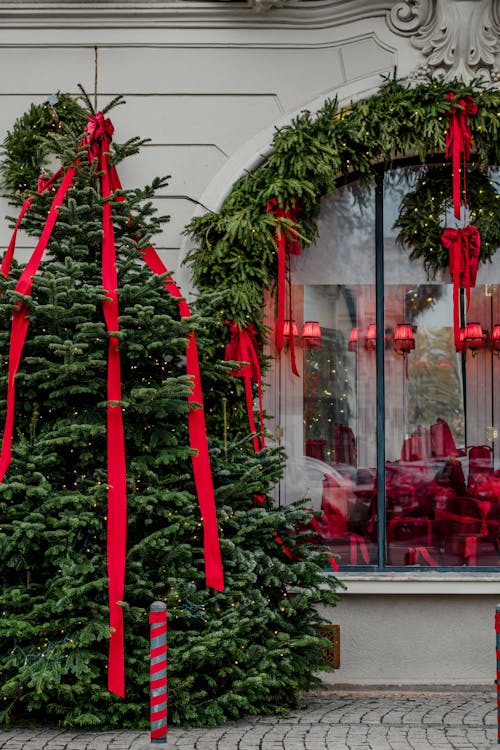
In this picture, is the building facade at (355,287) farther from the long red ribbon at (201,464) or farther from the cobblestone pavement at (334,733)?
the long red ribbon at (201,464)

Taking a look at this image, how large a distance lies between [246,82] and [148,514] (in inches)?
156

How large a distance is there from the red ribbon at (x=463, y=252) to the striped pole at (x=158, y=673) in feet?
14.6

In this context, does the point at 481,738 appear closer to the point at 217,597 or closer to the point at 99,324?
the point at 217,597

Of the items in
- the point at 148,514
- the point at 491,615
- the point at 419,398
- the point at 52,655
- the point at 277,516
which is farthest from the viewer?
the point at 419,398

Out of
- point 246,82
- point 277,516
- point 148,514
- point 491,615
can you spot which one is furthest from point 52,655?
point 246,82

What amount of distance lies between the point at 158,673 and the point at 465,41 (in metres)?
5.79

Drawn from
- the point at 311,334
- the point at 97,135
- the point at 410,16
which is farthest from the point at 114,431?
the point at 410,16

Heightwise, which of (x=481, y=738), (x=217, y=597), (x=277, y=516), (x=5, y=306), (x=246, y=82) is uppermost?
(x=246, y=82)

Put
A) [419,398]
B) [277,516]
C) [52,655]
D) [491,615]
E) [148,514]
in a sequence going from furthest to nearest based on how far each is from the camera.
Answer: [419,398]
[491,615]
[277,516]
[148,514]
[52,655]

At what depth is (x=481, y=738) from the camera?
629 centimetres

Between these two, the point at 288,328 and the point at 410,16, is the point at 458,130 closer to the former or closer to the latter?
the point at 410,16

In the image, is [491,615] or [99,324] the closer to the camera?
[99,324]

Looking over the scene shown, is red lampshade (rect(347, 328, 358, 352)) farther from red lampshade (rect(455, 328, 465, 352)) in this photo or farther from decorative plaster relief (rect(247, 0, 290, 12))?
decorative plaster relief (rect(247, 0, 290, 12))

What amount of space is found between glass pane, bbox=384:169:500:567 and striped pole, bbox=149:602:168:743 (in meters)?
3.68
